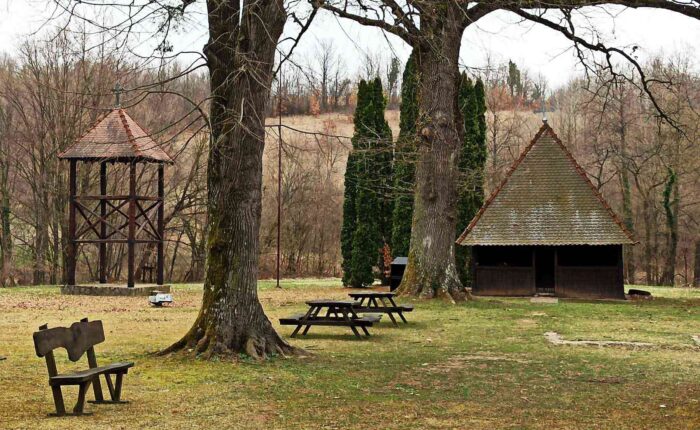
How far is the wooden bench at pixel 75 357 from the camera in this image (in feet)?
24.5

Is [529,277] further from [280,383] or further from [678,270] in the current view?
[678,270]

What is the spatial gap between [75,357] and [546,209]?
2092 centimetres

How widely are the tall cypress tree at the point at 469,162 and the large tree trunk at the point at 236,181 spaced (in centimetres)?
2051

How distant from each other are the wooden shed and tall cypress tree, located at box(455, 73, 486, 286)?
4230 mm

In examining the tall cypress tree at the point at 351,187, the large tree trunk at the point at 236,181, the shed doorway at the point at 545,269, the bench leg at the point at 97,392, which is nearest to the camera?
the bench leg at the point at 97,392

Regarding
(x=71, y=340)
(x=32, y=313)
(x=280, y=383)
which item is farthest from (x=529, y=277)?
(x=71, y=340)

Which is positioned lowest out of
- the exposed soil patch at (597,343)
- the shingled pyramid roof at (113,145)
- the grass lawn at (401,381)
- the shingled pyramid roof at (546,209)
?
the grass lawn at (401,381)

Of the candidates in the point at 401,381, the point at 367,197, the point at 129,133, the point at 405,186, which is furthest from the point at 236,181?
the point at 367,197

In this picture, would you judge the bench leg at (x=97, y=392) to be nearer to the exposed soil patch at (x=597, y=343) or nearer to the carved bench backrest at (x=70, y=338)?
the carved bench backrest at (x=70, y=338)

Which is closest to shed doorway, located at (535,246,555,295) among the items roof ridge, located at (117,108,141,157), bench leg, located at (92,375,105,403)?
roof ridge, located at (117,108,141,157)

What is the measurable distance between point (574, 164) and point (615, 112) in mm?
19540

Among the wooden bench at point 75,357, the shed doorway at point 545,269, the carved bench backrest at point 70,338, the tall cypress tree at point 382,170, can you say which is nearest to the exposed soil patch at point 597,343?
the wooden bench at point 75,357

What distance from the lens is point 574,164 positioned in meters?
27.9

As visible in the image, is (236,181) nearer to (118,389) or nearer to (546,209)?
(118,389)
